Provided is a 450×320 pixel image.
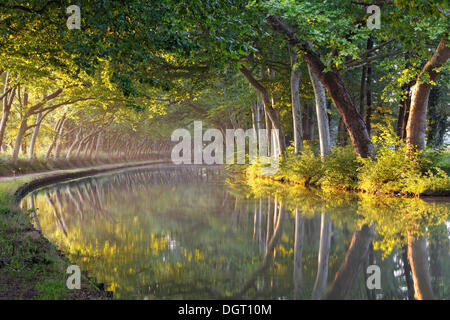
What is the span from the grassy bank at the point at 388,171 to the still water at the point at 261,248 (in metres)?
1.19

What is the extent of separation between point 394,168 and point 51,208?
12536 millimetres

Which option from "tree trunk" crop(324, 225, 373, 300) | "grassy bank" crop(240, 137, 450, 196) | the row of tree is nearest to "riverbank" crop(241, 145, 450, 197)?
"grassy bank" crop(240, 137, 450, 196)

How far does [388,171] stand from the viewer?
1623cm

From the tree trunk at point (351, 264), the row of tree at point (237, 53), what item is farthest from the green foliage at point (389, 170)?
the tree trunk at point (351, 264)

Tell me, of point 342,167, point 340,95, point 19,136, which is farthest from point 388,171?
point 19,136

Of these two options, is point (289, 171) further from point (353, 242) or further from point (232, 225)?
point (353, 242)

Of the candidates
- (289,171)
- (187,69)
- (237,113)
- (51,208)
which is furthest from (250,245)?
(237,113)

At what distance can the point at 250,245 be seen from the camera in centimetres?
823

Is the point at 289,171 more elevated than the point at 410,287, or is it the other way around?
the point at 289,171

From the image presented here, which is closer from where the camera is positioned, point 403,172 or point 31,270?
point 31,270

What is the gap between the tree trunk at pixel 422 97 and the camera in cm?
1524

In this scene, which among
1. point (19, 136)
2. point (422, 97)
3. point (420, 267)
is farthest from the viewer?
point (19, 136)

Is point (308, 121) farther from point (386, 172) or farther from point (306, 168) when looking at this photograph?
point (386, 172)

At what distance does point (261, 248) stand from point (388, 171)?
1010cm
